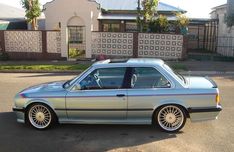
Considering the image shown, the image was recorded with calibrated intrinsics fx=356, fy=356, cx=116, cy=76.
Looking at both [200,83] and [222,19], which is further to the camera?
[222,19]

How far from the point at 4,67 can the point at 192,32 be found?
18.2 meters

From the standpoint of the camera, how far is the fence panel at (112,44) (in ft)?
70.7

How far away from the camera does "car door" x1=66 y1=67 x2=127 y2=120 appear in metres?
7.00

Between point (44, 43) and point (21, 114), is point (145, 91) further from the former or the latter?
point (44, 43)

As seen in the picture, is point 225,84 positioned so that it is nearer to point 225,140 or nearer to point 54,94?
point 225,140

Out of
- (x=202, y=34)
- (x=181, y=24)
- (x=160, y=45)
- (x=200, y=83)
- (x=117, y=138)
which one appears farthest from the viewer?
(x=202, y=34)

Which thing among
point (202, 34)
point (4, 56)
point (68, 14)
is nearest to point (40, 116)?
point (4, 56)

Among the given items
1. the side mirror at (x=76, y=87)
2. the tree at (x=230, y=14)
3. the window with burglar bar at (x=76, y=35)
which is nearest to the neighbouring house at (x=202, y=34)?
the tree at (x=230, y=14)

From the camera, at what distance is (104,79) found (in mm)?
7211

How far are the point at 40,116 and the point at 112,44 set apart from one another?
1478cm

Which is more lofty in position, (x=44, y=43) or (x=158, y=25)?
(x=158, y=25)

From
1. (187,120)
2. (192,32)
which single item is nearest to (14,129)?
(187,120)

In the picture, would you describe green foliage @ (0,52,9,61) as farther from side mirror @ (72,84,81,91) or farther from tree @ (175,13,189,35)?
side mirror @ (72,84,81,91)

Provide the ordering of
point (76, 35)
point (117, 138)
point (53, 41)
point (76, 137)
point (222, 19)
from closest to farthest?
point (117, 138) → point (76, 137) → point (53, 41) → point (76, 35) → point (222, 19)
